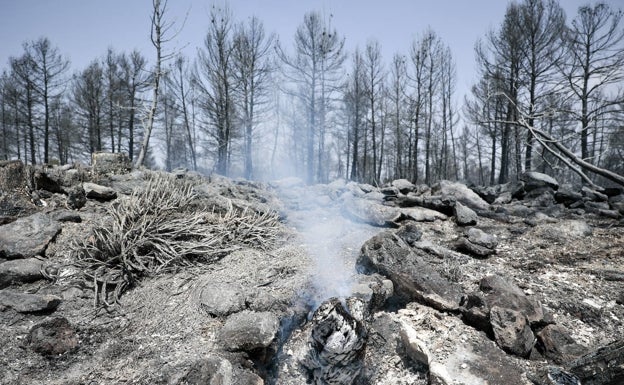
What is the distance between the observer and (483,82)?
589 inches

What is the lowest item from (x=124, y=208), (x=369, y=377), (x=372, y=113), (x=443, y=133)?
(x=369, y=377)

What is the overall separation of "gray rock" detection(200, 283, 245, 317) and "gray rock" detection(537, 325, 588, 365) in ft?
8.27

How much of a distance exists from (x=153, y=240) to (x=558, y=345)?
12.9 feet

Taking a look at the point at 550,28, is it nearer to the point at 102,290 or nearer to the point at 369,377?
the point at 369,377

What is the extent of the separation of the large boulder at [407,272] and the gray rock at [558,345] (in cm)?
67

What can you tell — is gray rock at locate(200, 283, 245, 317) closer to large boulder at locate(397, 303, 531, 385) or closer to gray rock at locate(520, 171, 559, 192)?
large boulder at locate(397, 303, 531, 385)

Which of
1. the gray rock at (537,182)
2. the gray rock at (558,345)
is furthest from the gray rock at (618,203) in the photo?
the gray rock at (558,345)

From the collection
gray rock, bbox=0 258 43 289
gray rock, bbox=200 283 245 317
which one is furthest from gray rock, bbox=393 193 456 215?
gray rock, bbox=0 258 43 289

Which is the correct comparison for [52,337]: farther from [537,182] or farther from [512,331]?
[537,182]

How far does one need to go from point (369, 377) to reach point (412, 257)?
52.3 inches

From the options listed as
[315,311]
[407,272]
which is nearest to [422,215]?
[407,272]

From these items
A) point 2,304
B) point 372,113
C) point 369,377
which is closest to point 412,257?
point 369,377

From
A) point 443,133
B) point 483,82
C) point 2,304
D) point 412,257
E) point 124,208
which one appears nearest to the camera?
Answer: point 2,304

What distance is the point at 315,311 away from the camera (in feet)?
9.16
